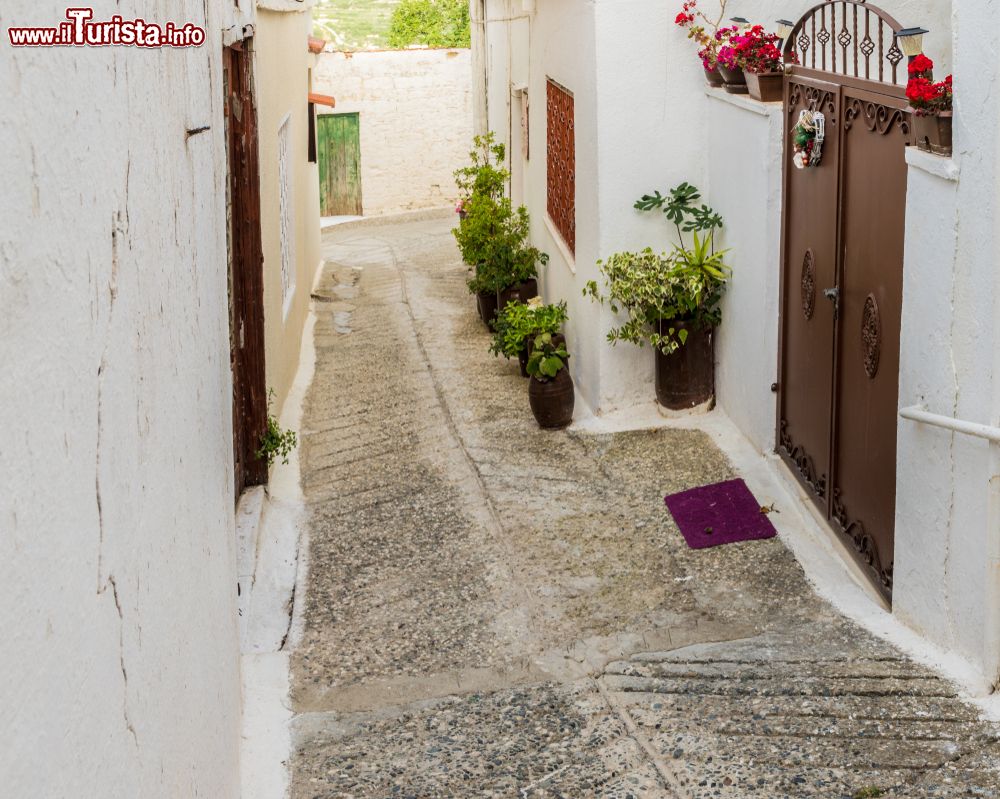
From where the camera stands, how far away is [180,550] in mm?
2869

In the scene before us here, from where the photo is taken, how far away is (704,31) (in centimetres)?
795

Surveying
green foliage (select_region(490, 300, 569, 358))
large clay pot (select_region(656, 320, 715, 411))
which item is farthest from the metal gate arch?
green foliage (select_region(490, 300, 569, 358))

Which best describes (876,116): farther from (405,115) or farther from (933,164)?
(405,115)

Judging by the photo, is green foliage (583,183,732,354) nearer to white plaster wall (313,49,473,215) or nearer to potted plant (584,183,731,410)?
potted plant (584,183,731,410)

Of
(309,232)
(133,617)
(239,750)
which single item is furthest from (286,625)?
(309,232)

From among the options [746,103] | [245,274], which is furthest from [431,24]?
[245,274]

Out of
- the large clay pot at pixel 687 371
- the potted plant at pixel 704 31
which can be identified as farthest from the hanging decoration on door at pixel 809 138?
the large clay pot at pixel 687 371

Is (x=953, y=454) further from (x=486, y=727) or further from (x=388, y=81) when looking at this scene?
(x=388, y=81)

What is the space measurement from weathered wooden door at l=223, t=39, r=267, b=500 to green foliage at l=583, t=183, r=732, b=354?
2.17 meters

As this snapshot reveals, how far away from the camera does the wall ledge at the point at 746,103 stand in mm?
6930

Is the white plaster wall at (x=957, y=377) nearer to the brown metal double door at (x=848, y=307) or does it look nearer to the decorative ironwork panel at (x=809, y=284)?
the brown metal double door at (x=848, y=307)

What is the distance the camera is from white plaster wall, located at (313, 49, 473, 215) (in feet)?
67.0

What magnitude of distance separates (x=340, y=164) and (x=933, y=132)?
672 inches

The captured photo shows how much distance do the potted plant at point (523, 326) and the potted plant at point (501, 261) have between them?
67.5 inches
